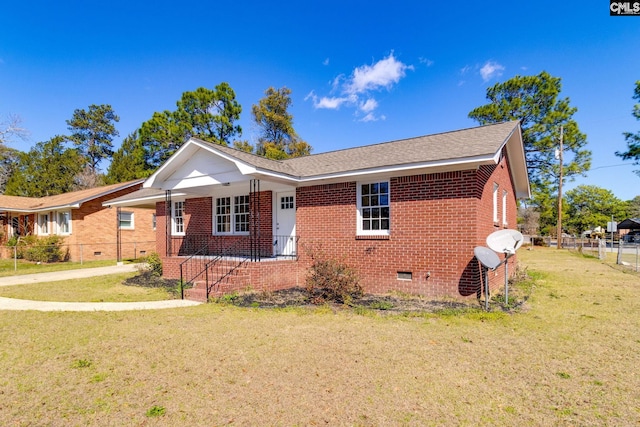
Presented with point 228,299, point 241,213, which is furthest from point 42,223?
point 228,299

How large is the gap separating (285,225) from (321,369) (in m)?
7.60

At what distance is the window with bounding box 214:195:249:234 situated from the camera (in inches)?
499

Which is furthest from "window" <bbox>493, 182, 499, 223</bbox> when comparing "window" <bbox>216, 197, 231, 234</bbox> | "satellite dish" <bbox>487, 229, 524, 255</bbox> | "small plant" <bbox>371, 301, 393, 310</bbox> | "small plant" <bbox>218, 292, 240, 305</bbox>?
"window" <bbox>216, 197, 231, 234</bbox>

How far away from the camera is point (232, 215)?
12.9 metres

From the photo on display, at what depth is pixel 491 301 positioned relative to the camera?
8070 mm

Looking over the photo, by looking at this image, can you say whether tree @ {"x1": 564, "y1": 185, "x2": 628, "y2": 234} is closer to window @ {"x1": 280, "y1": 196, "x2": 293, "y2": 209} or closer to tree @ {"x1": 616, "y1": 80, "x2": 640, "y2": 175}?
tree @ {"x1": 616, "y1": 80, "x2": 640, "y2": 175}

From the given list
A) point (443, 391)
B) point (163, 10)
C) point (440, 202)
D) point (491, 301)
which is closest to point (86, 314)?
point (443, 391)

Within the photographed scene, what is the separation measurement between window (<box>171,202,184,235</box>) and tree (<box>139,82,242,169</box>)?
1893 centimetres

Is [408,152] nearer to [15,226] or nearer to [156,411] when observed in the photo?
[156,411]

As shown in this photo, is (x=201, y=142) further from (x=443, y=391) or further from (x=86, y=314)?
(x=443, y=391)

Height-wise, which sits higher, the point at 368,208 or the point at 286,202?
the point at 286,202

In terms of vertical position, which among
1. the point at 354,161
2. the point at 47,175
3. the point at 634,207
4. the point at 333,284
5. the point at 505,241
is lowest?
the point at 333,284

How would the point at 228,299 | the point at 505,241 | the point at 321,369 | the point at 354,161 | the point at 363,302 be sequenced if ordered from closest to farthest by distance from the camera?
the point at 321,369, the point at 505,241, the point at 363,302, the point at 228,299, the point at 354,161

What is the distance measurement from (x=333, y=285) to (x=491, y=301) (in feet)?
13.1
